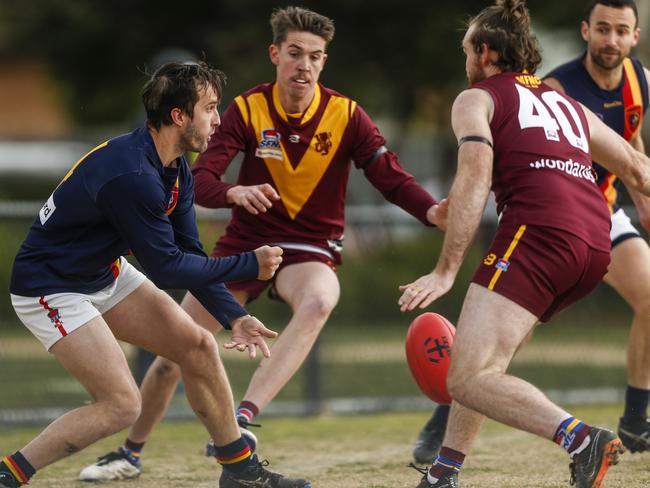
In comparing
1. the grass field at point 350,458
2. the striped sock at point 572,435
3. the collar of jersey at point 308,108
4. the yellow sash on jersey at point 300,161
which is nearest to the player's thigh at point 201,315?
the yellow sash on jersey at point 300,161

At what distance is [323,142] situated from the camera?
7246 millimetres

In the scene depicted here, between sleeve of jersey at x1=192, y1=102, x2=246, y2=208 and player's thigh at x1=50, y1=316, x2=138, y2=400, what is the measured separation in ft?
4.64

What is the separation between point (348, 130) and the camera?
727cm

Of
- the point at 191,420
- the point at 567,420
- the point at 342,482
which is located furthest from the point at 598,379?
the point at 567,420

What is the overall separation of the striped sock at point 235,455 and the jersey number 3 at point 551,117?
212 centimetres

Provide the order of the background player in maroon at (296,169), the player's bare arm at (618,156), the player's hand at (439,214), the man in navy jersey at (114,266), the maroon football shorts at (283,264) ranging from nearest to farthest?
the man in navy jersey at (114,266) → the player's bare arm at (618,156) → the player's hand at (439,214) → the background player in maroon at (296,169) → the maroon football shorts at (283,264)

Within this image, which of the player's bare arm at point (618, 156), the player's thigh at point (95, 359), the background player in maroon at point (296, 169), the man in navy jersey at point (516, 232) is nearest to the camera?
the man in navy jersey at point (516, 232)

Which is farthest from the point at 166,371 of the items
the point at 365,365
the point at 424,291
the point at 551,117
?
the point at 365,365

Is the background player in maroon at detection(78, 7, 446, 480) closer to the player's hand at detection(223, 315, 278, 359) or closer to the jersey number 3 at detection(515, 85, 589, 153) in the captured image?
the player's hand at detection(223, 315, 278, 359)

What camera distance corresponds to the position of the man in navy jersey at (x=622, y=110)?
288 inches

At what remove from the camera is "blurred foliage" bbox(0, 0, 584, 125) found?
2134cm

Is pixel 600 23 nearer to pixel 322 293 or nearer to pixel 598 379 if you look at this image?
pixel 322 293

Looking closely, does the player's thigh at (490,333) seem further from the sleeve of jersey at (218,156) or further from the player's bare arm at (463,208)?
the sleeve of jersey at (218,156)

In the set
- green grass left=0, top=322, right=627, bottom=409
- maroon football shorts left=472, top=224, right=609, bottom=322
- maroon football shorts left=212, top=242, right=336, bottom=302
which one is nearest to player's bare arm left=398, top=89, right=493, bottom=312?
maroon football shorts left=472, top=224, right=609, bottom=322
